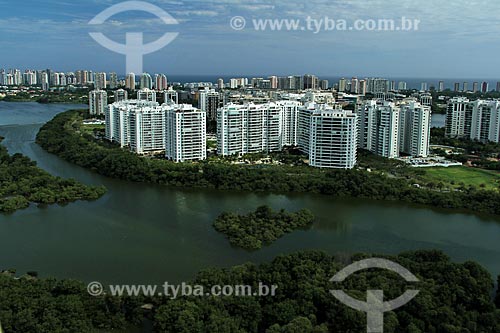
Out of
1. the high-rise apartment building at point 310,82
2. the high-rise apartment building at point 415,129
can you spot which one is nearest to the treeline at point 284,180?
the high-rise apartment building at point 415,129

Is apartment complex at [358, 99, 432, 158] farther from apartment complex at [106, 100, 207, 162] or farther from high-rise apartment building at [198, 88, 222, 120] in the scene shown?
high-rise apartment building at [198, 88, 222, 120]

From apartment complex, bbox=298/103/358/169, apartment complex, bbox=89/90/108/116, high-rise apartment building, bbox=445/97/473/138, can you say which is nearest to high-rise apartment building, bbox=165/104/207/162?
apartment complex, bbox=298/103/358/169

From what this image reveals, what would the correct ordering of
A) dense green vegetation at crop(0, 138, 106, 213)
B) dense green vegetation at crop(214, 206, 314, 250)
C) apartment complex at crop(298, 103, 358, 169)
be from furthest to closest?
apartment complex at crop(298, 103, 358, 169) < dense green vegetation at crop(0, 138, 106, 213) < dense green vegetation at crop(214, 206, 314, 250)

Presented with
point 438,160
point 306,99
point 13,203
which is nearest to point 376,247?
point 13,203

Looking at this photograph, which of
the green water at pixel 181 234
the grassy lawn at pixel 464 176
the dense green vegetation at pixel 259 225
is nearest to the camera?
the green water at pixel 181 234

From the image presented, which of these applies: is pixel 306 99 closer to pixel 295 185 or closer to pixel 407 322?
pixel 295 185

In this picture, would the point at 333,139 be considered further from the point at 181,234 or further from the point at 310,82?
the point at 310,82

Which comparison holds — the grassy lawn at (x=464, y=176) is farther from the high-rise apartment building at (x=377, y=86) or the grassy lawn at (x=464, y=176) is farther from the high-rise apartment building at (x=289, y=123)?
the high-rise apartment building at (x=377, y=86)
